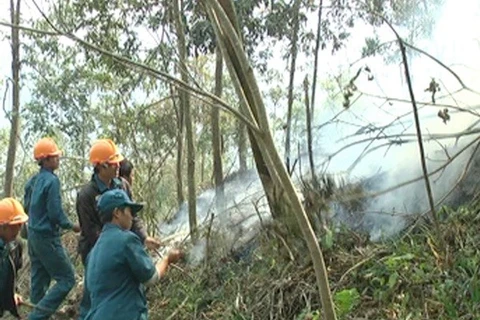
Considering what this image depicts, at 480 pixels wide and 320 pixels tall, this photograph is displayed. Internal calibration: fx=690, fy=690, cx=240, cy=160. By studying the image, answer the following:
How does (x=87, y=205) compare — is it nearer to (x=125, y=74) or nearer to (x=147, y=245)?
(x=147, y=245)

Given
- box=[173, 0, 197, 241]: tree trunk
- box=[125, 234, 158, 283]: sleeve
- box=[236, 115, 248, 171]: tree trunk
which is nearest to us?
box=[125, 234, 158, 283]: sleeve

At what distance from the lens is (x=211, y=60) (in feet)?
59.8

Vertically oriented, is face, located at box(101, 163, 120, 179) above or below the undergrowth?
above

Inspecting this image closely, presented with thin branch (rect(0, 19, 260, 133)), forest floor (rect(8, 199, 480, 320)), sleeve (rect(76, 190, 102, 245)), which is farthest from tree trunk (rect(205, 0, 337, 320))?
sleeve (rect(76, 190, 102, 245))

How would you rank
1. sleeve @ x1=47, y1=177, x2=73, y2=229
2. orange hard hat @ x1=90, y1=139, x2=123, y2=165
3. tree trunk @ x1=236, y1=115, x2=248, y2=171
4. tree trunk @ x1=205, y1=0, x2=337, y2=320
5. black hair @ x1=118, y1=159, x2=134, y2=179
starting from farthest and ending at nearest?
→ tree trunk @ x1=236, y1=115, x2=248, y2=171, sleeve @ x1=47, y1=177, x2=73, y2=229, black hair @ x1=118, y1=159, x2=134, y2=179, orange hard hat @ x1=90, y1=139, x2=123, y2=165, tree trunk @ x1=205, y1=0, x2=337, y2=320

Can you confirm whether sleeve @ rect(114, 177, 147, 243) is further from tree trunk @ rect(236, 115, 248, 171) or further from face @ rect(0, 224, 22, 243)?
tree trunk @ rect(236, 115, 248, 171)

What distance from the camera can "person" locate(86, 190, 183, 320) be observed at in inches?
156

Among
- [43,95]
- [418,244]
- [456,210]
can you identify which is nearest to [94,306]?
[418,244]

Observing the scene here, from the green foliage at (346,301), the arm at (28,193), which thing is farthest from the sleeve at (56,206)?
the green foliage at (346,301)

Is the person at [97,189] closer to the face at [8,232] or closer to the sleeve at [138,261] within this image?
the face at [8,232]

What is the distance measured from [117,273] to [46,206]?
2.45 m

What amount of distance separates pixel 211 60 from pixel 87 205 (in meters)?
13.1

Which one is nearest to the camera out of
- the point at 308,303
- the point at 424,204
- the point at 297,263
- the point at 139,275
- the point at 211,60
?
the point at 139,275

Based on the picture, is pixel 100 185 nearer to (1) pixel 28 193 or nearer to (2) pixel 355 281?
(1) pixel 28 193
